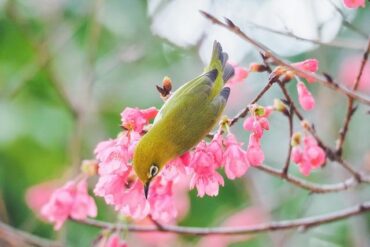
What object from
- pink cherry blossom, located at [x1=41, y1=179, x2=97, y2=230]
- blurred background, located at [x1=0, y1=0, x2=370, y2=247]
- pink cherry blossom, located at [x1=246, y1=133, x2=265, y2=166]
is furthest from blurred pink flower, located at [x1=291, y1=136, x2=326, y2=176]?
blurred background, located at [x1=0, y1=0, x2=370, y2=247]

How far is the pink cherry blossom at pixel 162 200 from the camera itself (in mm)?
2191

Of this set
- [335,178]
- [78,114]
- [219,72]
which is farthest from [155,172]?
[335,178]

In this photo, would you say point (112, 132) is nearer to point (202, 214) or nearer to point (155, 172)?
point (202, 214)

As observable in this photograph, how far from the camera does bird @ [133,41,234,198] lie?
194 cm

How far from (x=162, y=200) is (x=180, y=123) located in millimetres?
304

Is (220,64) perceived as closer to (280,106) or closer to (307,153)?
(280,106)

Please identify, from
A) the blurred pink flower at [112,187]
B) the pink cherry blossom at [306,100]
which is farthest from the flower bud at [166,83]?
the pink cherry blossom at [306,100]

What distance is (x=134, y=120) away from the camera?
2.00 m

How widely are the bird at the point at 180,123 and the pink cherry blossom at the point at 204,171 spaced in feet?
0.23

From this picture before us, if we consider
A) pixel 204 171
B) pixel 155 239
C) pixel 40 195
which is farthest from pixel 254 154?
pixel 40 195

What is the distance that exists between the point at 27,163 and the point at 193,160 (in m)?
4.09

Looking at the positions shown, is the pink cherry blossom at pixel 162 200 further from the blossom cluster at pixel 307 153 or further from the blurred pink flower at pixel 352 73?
the blurred pink flower at pixel 352 73

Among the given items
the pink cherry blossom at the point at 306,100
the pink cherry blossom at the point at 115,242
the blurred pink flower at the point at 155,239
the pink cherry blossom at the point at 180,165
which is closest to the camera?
the pink cherry blossom at the point at 180,165

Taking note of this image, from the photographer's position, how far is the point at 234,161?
1995mm
